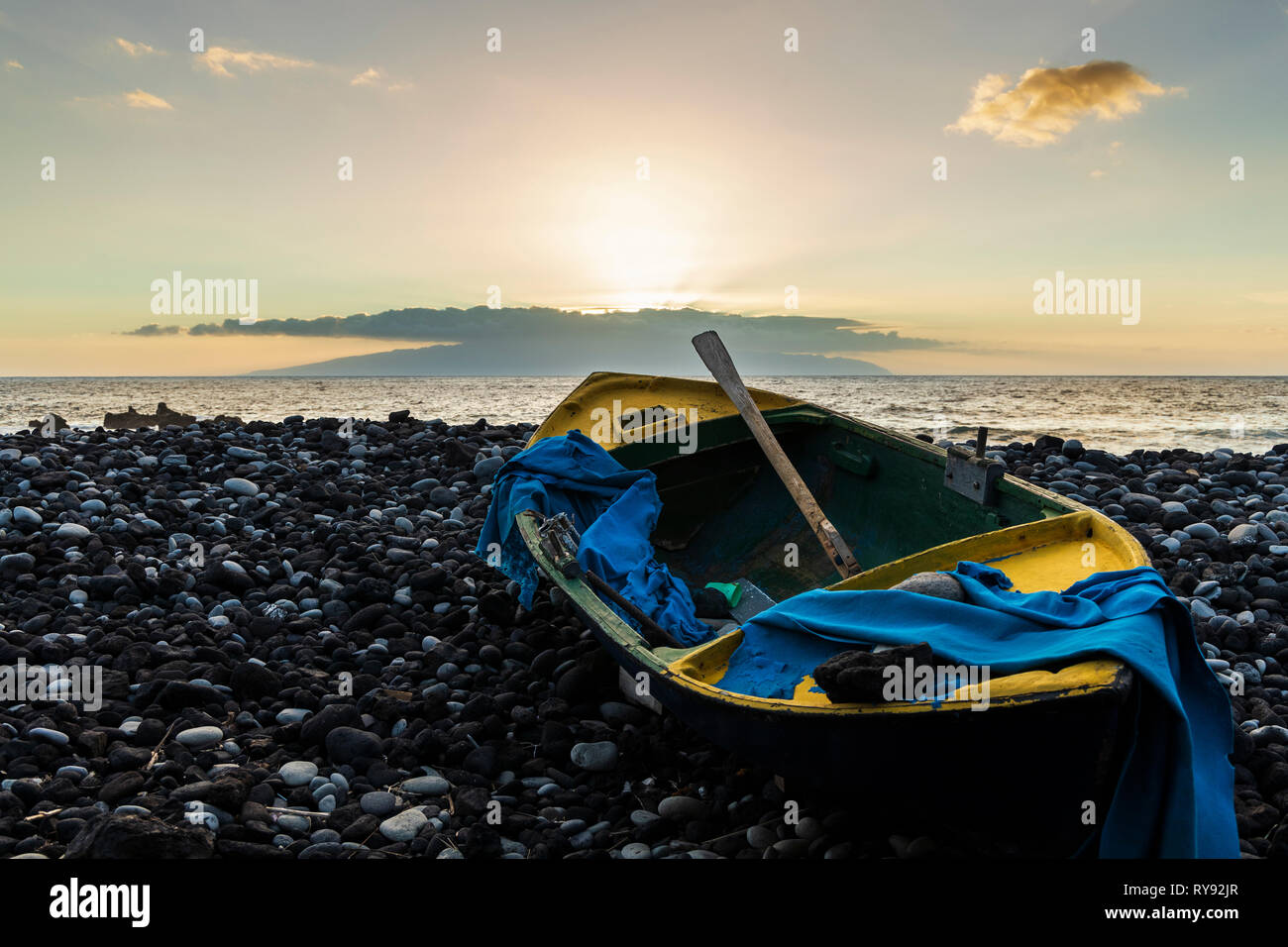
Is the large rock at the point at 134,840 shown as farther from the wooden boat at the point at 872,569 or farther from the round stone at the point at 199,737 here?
the wooden boat at the point at 872,569

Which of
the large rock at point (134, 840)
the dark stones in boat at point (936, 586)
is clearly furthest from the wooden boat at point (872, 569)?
the large rock at point (134, 840)

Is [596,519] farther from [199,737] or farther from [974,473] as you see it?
Result: [199,737]

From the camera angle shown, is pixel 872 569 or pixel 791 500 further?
pixel 791 500

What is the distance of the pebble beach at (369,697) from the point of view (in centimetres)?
359

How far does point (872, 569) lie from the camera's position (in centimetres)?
445

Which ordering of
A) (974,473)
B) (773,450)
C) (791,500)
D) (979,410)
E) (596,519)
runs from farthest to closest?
(979,410) → (791,500) → (773,450) → (596,519) → (974,473)

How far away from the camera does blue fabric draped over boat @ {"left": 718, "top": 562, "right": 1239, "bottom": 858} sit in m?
2.61

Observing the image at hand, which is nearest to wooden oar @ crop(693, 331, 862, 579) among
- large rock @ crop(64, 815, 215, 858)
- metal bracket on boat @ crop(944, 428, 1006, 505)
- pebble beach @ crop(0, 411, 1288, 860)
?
metal bracket on boat @ crop(944, 428, 1006, 505)

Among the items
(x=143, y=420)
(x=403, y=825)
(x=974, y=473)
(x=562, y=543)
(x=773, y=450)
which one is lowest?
(x=403, y=825)

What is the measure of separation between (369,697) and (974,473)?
3708 millimetres

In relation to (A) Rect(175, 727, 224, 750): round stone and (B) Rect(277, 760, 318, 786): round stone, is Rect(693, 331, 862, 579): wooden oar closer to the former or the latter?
(B) Rect(277, 760, 318, 786): round stone

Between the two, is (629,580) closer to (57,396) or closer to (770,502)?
(770,502)

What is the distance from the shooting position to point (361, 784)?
4051 mm

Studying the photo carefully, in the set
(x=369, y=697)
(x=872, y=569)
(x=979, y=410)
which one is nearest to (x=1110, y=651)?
(x=872, y=569)
